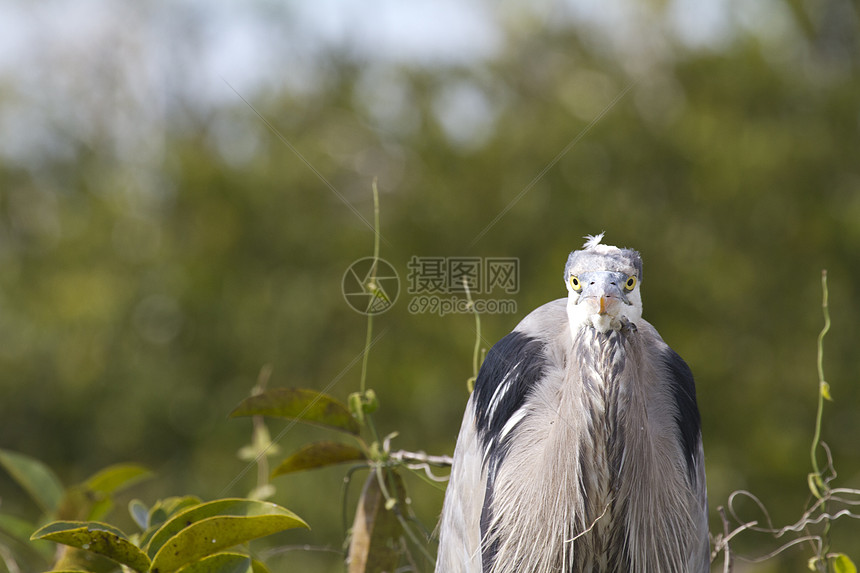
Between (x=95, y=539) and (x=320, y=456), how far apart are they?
19.3 inches

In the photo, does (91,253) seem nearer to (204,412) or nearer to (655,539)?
(204,412)

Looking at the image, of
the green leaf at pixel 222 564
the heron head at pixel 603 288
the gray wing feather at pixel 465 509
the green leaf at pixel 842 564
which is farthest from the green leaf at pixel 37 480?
the green leaf at pixel 842 564

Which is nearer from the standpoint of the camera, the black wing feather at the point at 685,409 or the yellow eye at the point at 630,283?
the yellow eye at the point at 630,283

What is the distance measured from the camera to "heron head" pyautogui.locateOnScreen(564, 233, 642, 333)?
1.19m

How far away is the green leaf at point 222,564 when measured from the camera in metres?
1.22

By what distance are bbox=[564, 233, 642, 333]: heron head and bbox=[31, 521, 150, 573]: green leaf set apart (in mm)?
827

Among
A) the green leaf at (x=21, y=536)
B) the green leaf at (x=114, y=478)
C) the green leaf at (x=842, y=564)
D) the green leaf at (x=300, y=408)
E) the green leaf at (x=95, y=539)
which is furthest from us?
the green leaf at (x=114, y=478)

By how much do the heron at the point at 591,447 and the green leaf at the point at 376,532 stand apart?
0.23 meters

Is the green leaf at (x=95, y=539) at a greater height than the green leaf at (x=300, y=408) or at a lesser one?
lesser

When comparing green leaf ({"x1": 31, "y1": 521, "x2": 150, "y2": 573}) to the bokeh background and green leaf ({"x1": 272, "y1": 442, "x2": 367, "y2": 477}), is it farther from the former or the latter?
the bokeh background

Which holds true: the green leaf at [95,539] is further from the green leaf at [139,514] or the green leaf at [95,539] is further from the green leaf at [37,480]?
the green leaf at [37,480]

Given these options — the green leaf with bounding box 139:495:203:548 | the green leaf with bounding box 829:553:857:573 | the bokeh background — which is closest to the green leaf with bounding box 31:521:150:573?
the green leaf with bounding box 139:495:203:548

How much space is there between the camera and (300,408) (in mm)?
1513

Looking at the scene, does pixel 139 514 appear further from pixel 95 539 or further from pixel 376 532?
pixel 376 532
